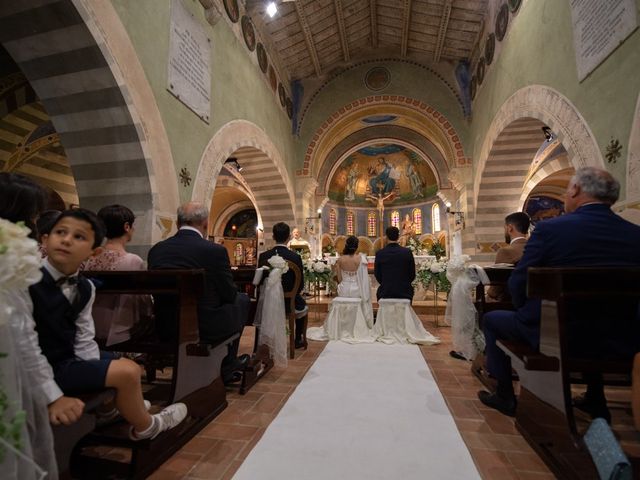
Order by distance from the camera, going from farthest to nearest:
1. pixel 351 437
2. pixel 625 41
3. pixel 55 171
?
1. pixel 55 171
2. pixel 625 41
3. pixel 351 437

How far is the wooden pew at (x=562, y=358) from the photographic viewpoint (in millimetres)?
1646

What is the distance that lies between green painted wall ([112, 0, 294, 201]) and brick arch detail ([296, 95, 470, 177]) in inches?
96.9

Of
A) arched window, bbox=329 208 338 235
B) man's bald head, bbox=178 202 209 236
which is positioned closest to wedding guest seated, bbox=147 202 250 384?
man's bald head, bbox=178 202 209 236

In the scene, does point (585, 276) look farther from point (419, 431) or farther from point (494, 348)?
point (419, 431)

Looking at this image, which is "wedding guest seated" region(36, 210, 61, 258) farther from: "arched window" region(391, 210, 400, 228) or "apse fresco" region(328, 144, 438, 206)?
"arched window" region(391, 210, 400, 228)

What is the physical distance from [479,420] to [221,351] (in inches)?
75.6

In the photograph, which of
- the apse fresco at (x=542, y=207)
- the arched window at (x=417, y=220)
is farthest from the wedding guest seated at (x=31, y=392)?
the arched window at (x=417, y=220)

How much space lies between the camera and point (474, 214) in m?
9.23

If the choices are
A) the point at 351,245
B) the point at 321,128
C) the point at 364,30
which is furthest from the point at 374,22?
the point at 351,245

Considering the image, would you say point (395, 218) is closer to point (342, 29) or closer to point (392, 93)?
point (392, 93)

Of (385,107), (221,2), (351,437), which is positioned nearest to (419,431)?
(351,437)

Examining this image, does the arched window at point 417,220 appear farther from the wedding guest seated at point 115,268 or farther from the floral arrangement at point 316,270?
the wedding guest seated at point 115,268

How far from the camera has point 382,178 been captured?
1942cm

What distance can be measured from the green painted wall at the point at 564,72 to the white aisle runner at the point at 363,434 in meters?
3.12
